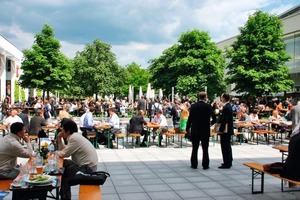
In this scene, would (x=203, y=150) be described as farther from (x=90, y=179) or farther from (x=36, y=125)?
(x=36, y=125)

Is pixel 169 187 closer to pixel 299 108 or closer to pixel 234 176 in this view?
pixel 234 176

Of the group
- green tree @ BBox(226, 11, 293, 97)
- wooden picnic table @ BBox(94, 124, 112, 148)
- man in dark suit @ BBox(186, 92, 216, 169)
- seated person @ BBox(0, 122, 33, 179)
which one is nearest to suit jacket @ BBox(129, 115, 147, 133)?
wooden picnic table @ BBox(94, 124, 112, 148)

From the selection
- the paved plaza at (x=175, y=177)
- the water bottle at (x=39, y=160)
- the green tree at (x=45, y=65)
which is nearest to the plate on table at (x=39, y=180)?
the water bottle at (x=39, y=160)

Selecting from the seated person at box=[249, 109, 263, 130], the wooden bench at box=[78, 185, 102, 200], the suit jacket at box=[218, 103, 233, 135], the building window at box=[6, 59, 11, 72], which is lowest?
the wooden bench at box=[78, 185, 102, 200]

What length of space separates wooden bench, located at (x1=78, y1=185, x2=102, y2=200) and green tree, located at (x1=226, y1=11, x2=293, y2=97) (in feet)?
89.6

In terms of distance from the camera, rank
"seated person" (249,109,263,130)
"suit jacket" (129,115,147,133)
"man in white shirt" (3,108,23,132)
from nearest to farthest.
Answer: "man in white shirt" (3,108,23,132), "suit jacket" (129,115,147,133), "seated person" (249,109,263,130)

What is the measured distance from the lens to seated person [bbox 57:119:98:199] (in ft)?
16.9

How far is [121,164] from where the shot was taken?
31.0ft

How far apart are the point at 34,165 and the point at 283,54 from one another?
3037cm

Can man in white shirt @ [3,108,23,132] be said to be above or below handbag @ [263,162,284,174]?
above

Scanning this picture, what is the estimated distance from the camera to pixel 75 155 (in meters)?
5.24

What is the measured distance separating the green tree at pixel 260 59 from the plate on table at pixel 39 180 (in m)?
28.0

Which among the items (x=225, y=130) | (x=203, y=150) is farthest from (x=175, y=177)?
(x=225, y=130)

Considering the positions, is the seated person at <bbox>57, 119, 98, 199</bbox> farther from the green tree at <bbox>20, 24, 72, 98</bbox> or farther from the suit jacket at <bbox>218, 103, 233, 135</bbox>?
the green tree at <bbox>20, 24, 72, 98</bbox>
